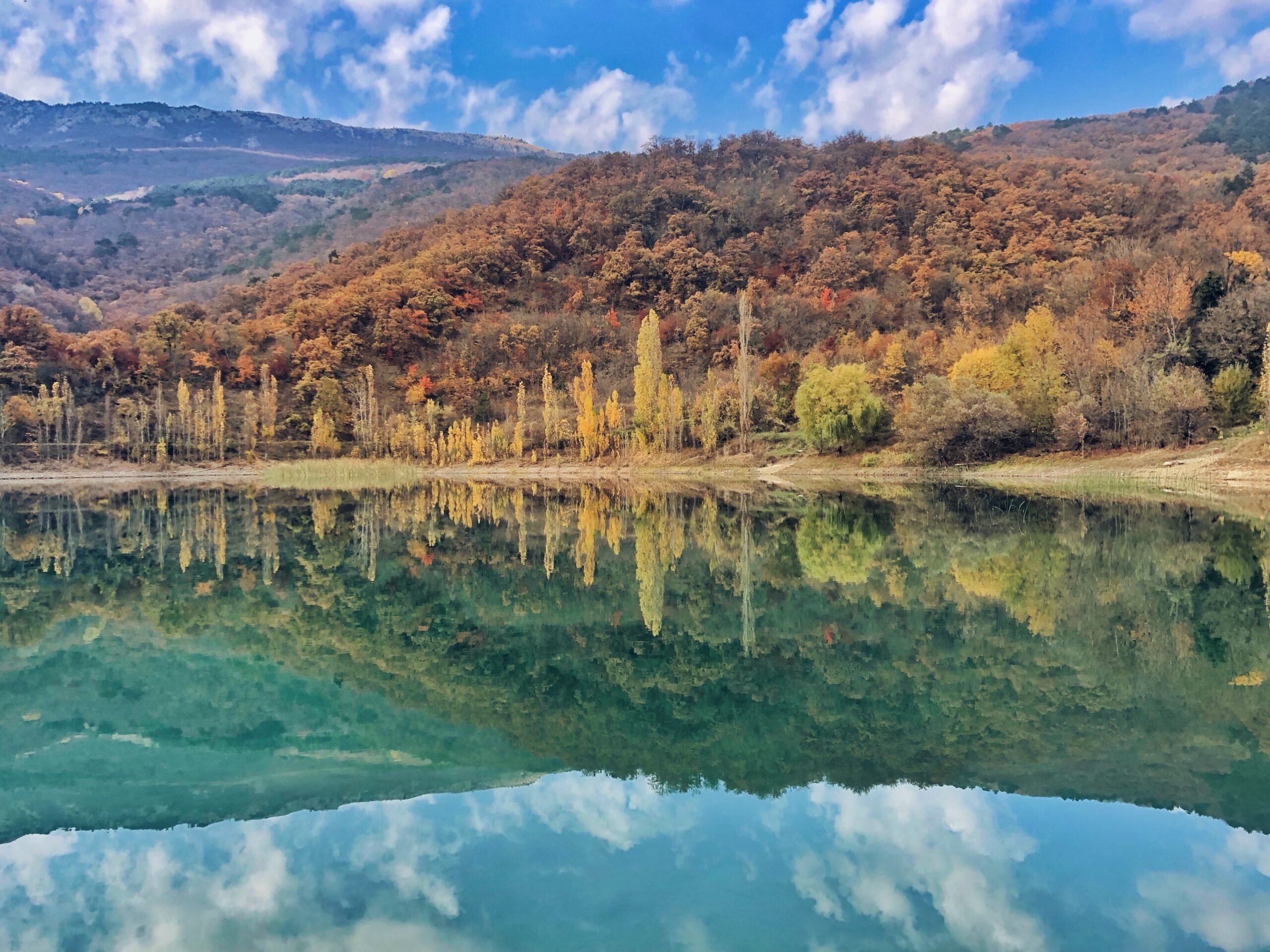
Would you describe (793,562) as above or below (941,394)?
below

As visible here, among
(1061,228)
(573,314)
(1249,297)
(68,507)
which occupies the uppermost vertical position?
(1061,228)

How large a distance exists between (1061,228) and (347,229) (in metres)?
112

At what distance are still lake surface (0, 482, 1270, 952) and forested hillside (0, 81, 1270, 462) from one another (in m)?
31.9

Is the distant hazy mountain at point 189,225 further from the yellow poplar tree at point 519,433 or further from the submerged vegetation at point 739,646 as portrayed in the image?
the submerged vegetation at point 739,646

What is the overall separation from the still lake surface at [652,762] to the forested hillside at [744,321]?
31.9 metres

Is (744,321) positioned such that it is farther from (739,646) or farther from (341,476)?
(739,646)

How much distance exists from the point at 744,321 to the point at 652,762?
51777 mm

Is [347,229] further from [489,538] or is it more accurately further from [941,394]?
[489,538]

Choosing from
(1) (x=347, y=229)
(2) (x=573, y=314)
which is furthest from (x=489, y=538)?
(1) (x=347, y=229)

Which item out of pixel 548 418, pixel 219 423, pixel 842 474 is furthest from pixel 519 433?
pixel 842 474

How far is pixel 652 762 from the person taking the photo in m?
5.65

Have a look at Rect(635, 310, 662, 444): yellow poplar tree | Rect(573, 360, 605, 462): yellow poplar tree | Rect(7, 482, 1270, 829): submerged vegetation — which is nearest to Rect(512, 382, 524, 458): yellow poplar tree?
Rect(573, 360, 605, 462): yellow poplar tree

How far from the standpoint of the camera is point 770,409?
179ft

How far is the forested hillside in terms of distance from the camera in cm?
4172
